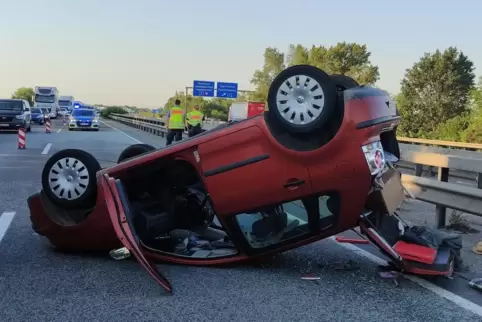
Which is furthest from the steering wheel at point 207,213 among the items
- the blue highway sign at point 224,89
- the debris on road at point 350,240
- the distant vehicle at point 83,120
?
the blue highway sign at point 224,89

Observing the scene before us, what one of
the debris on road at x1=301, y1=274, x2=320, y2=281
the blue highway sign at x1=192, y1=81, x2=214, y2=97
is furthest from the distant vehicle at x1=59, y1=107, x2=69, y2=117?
the debris on road at x1=301, y1=274, x2=320, y2=281

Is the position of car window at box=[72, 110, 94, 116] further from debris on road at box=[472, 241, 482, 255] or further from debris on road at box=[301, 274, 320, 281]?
debris on road at box=[301, 274, 320, 281]

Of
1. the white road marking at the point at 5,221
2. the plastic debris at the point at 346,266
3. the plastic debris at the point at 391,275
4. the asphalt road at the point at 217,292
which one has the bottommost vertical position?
the white road marking at the point at 5,221

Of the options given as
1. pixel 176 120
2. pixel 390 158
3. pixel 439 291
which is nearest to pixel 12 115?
pixel 176 120

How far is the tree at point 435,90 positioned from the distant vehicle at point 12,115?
28.7 m

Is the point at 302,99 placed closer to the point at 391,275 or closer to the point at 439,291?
the point at 391,275

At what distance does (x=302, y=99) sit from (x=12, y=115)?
27.8 m

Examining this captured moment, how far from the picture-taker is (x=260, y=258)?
4.79 metres

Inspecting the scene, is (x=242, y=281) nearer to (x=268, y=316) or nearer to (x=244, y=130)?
(x=268, y=316)

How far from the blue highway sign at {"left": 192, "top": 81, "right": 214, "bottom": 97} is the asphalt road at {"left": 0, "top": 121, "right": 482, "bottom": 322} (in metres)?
38.8

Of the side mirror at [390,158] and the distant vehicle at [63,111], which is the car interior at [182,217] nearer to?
the side mirror at [390,158]

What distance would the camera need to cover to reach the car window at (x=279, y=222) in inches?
163

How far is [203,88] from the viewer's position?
4353 cm

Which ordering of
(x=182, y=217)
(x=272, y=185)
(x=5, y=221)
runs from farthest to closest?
(x=5, y=221)
(x=182, y=217)
(x=272, y=185)
